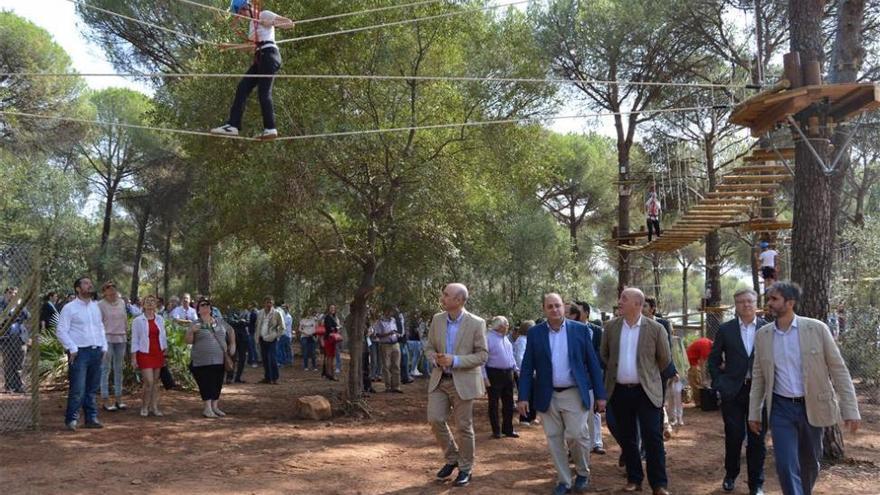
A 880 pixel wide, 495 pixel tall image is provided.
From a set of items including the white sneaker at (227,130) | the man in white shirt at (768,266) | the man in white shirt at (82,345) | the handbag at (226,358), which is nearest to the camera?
the white sneaker at (227,130)

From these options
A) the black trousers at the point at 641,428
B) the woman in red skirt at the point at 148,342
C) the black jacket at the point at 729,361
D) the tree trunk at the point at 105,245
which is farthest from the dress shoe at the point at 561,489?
the tree trunk at the point at 105,245

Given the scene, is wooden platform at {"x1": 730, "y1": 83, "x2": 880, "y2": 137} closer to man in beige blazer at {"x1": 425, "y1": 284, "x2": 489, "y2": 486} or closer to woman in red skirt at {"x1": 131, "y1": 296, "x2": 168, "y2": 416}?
man in beige blazer at {"x1": 425, "y1": 284, "x2": 489, "y2": 486}

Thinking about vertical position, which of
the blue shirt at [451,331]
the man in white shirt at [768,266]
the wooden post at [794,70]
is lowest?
the blue shirt at [451,331]

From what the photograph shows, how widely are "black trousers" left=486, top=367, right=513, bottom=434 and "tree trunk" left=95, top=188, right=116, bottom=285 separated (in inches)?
1144

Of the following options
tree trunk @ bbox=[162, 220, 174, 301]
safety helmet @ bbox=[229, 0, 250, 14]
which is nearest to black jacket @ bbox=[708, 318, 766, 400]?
safety helmet @ bbox=[229, 0, 250, 14]

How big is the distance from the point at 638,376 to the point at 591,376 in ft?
1.26

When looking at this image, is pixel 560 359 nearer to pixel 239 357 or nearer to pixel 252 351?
pixel 239 357

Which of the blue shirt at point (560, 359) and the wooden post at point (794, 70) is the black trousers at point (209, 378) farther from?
the wooden post at point (794, 70)

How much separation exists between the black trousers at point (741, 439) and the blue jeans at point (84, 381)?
22.9ft

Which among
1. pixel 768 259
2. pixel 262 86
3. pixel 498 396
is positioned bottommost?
pixel 498 396

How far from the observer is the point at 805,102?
25.4 ft

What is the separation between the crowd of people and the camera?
5109 mm

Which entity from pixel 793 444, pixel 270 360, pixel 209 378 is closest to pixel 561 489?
pixel 793 444

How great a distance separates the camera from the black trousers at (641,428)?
635cm
